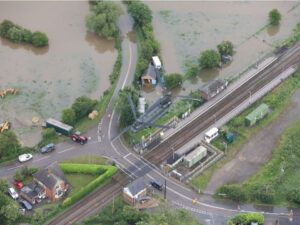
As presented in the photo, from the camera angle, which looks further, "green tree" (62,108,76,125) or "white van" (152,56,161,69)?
"white van" (152,56,161,69)

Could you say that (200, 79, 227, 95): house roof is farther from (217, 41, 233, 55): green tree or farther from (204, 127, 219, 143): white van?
(204, 127, 219, 143): white van

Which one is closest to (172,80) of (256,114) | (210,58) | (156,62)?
(156,62)

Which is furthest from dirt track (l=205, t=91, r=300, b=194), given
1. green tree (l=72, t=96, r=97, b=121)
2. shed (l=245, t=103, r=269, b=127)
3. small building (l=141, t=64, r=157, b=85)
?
green tree (l=72, t=96, r=97, b=121)

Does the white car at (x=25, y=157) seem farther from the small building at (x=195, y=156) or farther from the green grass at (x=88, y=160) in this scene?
the small building at (x=195, y=156)

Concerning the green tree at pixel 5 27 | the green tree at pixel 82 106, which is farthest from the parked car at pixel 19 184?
the green tree at pixel 5 27

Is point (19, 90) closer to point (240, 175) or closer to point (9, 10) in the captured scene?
point (9, 10)

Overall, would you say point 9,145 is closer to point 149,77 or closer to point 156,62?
point 149,77

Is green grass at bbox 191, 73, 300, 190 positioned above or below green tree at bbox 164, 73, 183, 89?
below

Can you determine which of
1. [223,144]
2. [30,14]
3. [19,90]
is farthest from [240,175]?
[30,14]
